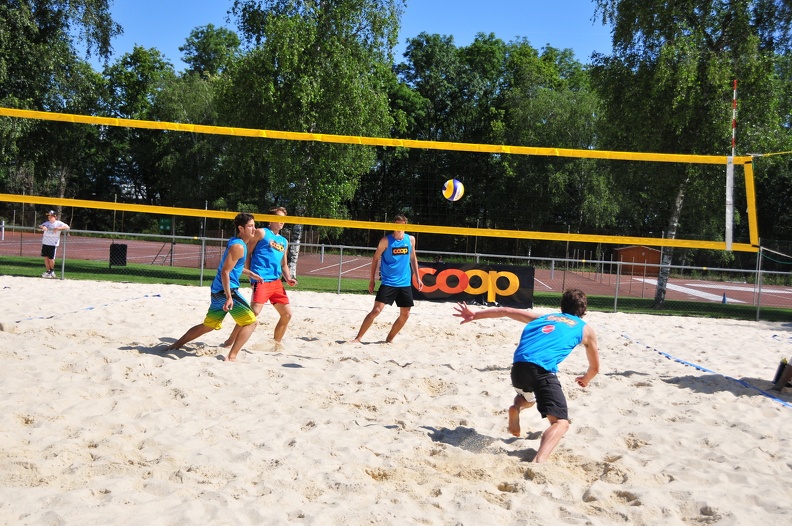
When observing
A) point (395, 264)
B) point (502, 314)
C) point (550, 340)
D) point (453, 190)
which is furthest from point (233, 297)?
point (453, 190)

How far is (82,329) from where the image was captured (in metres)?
7.08

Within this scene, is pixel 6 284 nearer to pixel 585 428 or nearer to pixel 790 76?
pixel 585 428

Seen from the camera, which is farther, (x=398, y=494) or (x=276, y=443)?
(x=276, y=443)

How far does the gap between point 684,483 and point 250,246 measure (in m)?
4.48

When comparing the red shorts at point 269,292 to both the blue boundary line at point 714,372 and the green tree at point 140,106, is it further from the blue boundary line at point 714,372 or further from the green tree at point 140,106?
the green tree at point 140,106

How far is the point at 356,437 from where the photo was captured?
4.10 meters

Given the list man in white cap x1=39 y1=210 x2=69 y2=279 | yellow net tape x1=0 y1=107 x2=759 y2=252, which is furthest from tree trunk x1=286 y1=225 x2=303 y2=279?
yellow net tape x1=0 y1=107 x2=759 y2=252

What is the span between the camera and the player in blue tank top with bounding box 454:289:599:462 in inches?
154

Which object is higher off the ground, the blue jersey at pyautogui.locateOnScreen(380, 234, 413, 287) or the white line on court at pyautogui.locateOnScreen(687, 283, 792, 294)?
the blue jersey at pyautogui.locateOnScreen(380, 234, 413, 287)

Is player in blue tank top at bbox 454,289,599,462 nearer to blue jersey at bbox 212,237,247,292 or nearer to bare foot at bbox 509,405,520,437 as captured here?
bare foot at bbox 509,405,520,437

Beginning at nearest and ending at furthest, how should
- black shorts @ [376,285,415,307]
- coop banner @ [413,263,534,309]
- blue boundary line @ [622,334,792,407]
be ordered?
blue boundary line @ [622,334,792,407], black shorts @ [376,285,415,307], coop banner @ [413,263,534,309]

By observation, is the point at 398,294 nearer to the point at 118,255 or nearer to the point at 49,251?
the point at 49,251

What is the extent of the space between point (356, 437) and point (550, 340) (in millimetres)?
1319

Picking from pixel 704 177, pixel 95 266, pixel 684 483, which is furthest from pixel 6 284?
pixel 704 177
